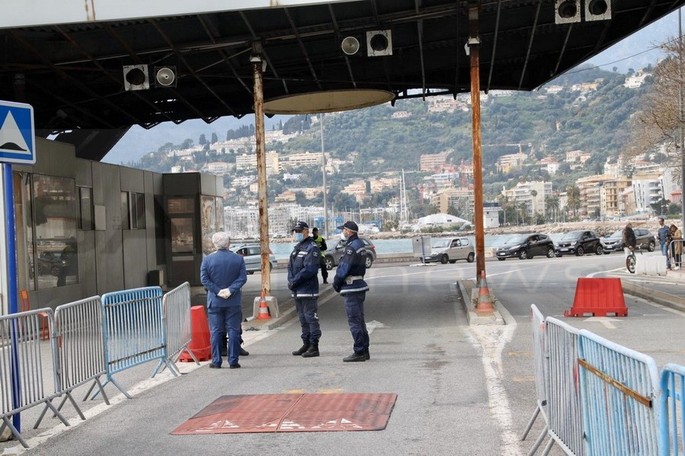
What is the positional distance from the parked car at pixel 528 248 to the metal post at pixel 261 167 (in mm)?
36789

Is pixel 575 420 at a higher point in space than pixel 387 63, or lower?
lower

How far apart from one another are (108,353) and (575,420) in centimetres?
613

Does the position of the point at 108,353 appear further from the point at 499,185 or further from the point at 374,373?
the point at 499,185

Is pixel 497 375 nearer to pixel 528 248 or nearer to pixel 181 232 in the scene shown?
pixel 181 232

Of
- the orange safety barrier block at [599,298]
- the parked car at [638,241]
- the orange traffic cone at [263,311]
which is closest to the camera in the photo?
the orange safety barrier block at [599,298]

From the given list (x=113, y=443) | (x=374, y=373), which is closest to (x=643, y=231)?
(x=374, y=373)

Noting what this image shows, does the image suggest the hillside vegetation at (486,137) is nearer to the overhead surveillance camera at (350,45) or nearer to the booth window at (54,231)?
the booth window at (54,231)

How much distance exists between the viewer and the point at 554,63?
27.1 meters

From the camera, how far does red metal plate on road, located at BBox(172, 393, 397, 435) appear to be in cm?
869

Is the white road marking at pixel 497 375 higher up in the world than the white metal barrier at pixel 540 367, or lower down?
lower down

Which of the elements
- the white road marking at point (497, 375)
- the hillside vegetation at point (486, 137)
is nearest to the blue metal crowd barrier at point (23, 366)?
the white road marking at point (497, 375)

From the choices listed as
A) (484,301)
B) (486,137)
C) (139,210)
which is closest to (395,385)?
(484,301)

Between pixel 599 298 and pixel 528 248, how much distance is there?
3686 centimetres

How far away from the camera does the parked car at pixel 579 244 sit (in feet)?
193
